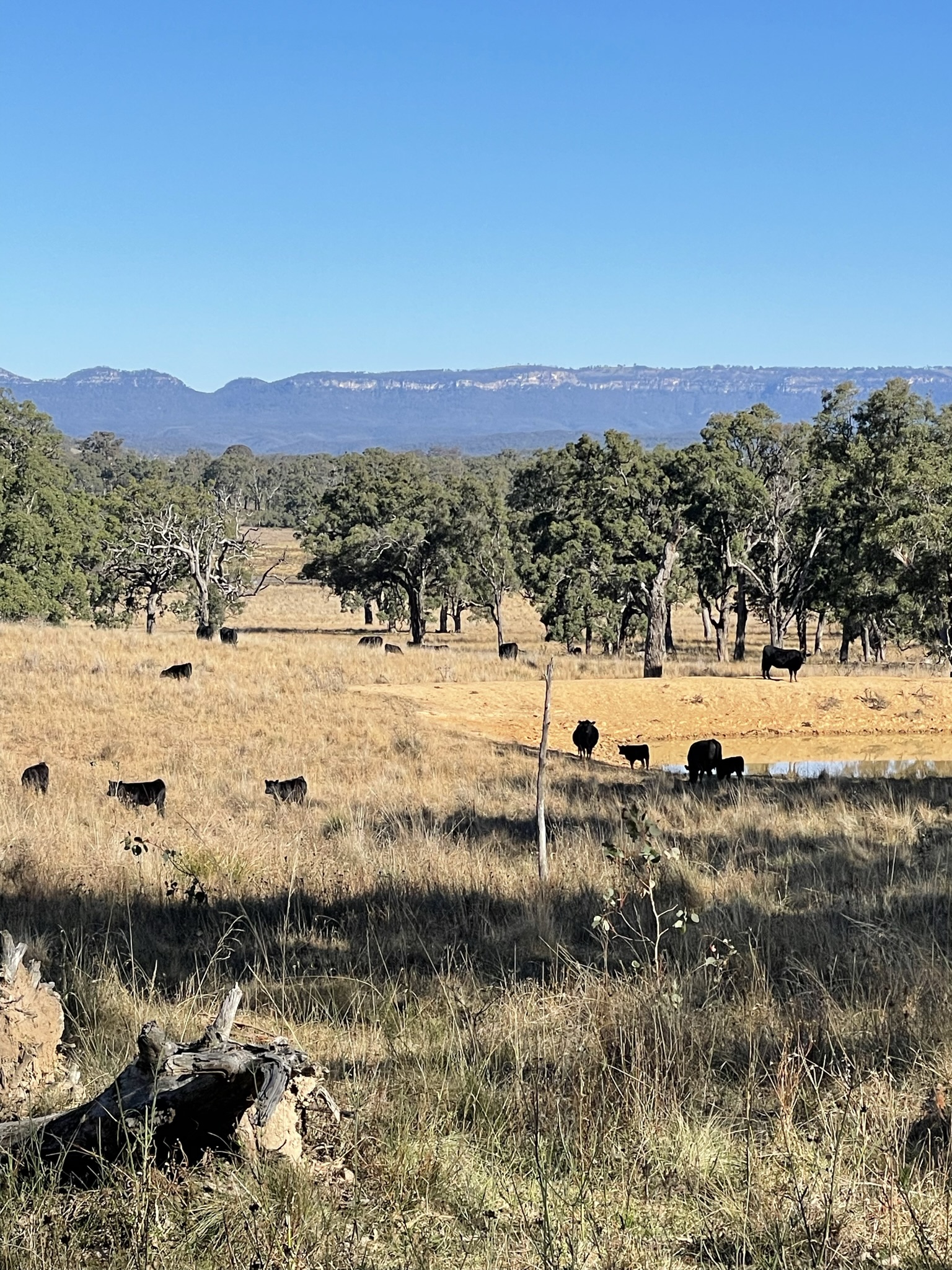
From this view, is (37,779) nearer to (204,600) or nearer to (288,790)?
(288,790)

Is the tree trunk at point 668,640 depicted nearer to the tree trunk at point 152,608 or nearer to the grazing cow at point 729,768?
the tree trunk at point 152,608

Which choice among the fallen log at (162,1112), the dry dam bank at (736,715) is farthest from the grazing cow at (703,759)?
the fallen log at (162,1112)

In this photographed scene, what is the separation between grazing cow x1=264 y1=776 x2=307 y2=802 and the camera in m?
14.8

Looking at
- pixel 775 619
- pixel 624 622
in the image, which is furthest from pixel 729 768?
pixel 624 622

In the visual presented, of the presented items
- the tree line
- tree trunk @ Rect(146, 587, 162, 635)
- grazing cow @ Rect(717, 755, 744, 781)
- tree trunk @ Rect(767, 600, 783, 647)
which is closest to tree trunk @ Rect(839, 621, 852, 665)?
the tree line

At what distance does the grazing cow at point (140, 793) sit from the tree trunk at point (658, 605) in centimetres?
2604

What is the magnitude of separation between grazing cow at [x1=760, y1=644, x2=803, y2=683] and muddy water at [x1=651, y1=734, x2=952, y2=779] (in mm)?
4528

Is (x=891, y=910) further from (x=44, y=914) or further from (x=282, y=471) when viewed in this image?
(x=282, y=471)

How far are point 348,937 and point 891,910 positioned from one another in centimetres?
331

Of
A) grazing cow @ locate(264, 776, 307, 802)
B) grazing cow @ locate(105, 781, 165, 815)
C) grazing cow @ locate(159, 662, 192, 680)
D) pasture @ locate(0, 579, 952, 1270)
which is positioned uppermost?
pasture @ locate(0, 579, 952, 1270)

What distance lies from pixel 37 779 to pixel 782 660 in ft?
82.9

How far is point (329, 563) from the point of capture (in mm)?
48594

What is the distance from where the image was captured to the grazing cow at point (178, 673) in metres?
26.9

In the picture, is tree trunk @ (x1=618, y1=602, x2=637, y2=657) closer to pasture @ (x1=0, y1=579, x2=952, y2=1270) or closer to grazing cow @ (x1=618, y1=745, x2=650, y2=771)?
grazing cow @ (x1=618, y1=745, x2=650, y2=771)
